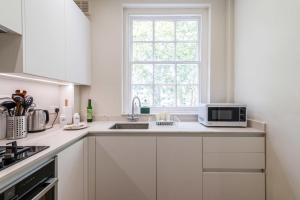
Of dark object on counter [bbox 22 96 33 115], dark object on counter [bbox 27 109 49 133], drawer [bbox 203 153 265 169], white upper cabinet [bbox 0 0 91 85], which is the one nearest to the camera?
white upper cabinet [bbox 0 0 91 85]

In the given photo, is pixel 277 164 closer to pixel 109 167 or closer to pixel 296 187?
pixel 296 187

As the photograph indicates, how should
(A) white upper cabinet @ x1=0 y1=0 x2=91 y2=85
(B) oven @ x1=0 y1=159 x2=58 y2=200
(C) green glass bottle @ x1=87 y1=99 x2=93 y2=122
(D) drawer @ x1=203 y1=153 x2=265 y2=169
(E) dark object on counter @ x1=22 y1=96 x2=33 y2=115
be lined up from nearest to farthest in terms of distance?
1. (B) oven @ x1=0 y1=159 x2=58 y2=200
2. (A) white upper cabinet @ x1=0 y1=0 x2=91 y2=85
3. (E) dark object on counter @ x1=22 y1=96 x2=33 y2=115
4. (D) drawer @ x1=203 y1=153 x2=265 y2=169
5. (C) green glass bottle @ x1=87 y1=99 x2=93 y2=122

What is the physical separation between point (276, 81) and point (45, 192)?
6.10ft

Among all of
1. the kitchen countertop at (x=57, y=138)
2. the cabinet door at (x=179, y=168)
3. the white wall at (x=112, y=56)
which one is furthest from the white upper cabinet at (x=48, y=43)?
the cabinet door at (x=179, y=168)

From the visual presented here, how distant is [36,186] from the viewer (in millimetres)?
1091

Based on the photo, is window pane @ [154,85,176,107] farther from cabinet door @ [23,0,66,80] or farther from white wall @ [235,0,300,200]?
cabinet door @ [23,0,66,80]

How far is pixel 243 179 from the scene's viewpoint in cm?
→ 190

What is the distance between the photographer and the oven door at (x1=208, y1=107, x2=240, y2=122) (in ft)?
6.95

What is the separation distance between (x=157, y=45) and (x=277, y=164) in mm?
1965

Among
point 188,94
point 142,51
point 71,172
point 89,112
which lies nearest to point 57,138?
point 71,172

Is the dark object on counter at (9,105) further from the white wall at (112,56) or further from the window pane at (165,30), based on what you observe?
the window pane at (165,30)

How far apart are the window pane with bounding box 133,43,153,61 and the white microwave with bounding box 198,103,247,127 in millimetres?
1132

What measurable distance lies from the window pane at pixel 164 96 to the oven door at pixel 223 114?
2.33 ft

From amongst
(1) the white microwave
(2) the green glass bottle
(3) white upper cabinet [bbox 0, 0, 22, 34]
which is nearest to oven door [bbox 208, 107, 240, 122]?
(1) the white microwave
